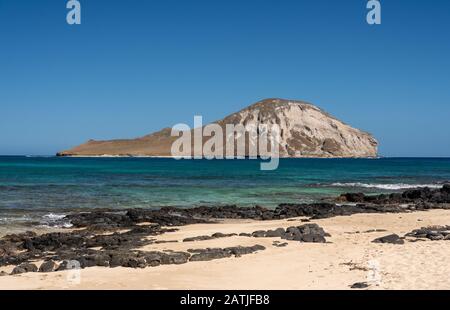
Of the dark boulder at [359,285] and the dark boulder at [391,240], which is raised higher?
the dark boulder at [359,285]

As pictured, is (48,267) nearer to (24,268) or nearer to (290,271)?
(24,268)

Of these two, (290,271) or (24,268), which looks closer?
(290,271)

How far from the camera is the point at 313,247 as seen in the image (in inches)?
670

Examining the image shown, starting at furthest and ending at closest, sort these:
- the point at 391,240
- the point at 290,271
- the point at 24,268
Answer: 1. the point at 391,240
2. the point at 24,268
3. the point at 290,271

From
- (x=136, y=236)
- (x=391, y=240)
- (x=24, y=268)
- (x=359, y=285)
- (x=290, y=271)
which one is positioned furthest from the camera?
(x=136, y=236)

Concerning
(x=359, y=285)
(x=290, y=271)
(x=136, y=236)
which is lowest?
(x=136, y=236)

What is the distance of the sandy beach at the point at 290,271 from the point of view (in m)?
11.7

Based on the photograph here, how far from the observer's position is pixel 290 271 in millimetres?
13195

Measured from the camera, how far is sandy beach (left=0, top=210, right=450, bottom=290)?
11.7 metres

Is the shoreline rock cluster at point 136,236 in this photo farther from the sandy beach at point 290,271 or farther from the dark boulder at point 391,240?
the sandy beach at point 290,271

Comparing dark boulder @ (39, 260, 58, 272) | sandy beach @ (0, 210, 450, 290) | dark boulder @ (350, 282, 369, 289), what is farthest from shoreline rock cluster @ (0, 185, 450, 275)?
dark boulder @ (350, 282, 369, 289)

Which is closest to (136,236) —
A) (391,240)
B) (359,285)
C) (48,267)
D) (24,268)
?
(48,267)

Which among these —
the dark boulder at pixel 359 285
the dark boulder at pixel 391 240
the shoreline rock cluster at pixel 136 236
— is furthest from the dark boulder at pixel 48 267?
the dark boulder at pixel 391 240
